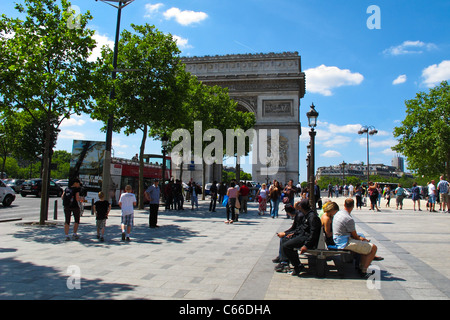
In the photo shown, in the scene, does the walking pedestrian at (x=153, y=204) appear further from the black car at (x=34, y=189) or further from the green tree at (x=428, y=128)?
the green tree at (x=428, y=128)

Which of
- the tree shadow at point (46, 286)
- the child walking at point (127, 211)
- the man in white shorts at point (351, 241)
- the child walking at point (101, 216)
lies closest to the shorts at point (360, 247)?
the man in white shorts at point (351, 241)

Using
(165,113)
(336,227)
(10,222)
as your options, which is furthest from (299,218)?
(165,113)

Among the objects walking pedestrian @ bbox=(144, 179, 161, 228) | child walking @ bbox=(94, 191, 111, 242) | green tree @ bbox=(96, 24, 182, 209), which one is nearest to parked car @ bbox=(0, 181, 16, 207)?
green tree @ bbox=(96, 24, 182, 209)

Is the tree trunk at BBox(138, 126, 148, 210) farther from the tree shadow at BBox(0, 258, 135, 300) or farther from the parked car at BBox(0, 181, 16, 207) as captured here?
the tree shadow at BBox(0, 258, 135, 300)

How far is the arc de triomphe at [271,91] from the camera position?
4847 centimetres

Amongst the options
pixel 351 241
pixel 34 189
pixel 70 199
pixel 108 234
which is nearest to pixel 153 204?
pixel 108 234

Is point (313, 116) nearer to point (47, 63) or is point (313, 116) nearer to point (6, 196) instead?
point (47, 63)

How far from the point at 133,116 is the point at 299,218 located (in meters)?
15.0

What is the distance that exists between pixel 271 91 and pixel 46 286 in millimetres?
46940

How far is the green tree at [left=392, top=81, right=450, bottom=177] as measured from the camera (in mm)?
32781

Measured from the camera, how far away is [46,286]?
546cm

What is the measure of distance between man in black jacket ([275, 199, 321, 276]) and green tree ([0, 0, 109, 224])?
924 centimetres

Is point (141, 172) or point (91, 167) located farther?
point (91, 167)
